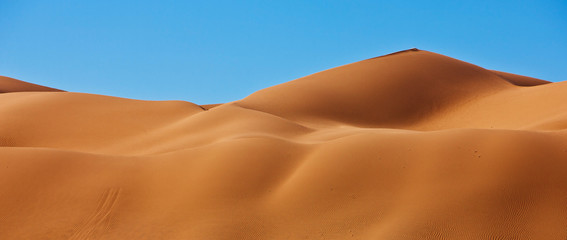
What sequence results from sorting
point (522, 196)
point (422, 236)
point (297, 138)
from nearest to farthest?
point (422, 236)
point (522, 196)
point (297, 138)

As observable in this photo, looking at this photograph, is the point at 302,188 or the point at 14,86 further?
the point at 14,86

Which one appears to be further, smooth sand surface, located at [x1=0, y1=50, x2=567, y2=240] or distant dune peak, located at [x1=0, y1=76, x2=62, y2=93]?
distant dune peak, located at [x1=0, y1=76, x2=62, y2=93]

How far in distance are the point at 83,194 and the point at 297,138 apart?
7.12 meters

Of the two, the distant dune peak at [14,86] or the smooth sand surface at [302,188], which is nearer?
the smooth sand surface at [302,188]

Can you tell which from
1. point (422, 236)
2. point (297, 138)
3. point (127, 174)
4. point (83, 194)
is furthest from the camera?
point (297, 138)

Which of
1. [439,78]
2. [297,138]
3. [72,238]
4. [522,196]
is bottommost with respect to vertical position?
[72,238]

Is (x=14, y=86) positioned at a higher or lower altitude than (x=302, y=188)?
higher

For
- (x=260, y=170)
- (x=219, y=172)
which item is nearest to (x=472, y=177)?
(x=260, y=170)

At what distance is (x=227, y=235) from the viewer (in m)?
10.0

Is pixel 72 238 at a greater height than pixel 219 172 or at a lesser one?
lesser

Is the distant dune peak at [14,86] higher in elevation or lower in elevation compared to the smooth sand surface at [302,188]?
higher

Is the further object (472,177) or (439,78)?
(439,78)

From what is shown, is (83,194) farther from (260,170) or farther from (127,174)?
(260,170)

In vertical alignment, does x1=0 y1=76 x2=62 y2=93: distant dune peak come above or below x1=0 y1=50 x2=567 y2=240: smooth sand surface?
above
